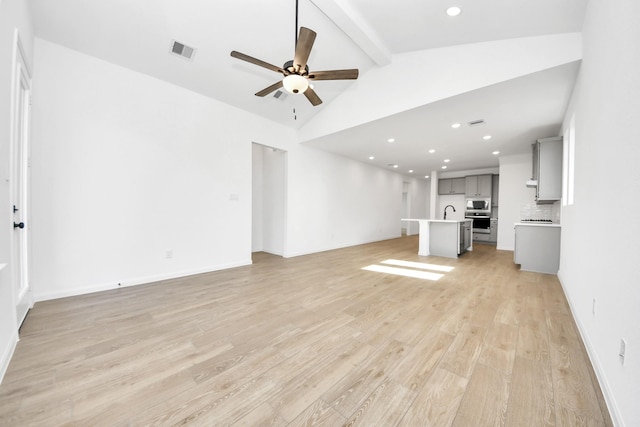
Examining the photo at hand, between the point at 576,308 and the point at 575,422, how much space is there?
1.70m

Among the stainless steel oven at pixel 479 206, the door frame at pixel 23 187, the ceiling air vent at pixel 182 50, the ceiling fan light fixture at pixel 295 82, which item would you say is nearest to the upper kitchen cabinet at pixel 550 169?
the stainless steel oven at pixel 479 206

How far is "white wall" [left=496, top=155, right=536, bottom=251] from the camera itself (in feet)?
20.9

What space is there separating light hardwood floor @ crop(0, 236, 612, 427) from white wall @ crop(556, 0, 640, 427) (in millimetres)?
265

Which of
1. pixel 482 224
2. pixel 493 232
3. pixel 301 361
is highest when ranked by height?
pixel 482 224

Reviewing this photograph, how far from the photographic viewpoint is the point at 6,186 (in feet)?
5.94

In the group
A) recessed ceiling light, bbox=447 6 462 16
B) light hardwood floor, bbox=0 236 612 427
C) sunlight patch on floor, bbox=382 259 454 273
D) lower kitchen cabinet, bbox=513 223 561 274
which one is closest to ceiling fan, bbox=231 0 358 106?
recessed ceiling light, bbox=447 6 462 16

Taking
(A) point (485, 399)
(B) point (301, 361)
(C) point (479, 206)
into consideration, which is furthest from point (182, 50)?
(C) point (479, 206)

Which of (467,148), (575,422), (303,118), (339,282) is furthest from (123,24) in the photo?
(467,148)

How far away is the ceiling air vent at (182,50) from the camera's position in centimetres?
324

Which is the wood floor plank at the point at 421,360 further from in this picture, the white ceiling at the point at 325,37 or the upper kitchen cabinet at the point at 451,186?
the upper kitchen cabinet at the point at 451,186

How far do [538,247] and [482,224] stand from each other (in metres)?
4.01

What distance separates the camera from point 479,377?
1622 mm

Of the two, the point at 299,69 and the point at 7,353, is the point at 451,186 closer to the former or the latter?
the point at 299,69

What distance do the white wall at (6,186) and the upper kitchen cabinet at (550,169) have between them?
256 inches
